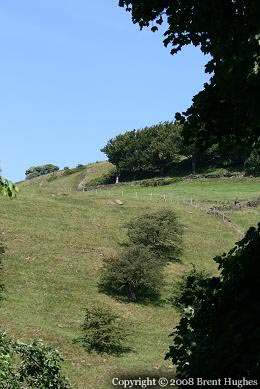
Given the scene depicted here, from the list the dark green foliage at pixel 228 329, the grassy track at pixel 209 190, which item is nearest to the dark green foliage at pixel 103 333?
the dark green foliage at pixel 228 329

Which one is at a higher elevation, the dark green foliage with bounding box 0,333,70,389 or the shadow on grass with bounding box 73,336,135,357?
the dark green foliage with bounding box 0,333,70,389

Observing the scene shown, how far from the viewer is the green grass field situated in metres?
25.0

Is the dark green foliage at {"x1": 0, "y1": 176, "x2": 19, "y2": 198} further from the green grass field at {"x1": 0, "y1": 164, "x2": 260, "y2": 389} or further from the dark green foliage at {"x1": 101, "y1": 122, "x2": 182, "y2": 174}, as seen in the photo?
A: the dark green foliage at {"x1": 101, "y1": 122, "x2": 182, "y2": 174}

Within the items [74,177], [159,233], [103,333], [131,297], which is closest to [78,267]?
[131,297]

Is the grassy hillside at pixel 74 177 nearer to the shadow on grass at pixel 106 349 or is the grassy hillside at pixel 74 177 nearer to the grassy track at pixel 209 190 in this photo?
the grassy track at pixel 209 190

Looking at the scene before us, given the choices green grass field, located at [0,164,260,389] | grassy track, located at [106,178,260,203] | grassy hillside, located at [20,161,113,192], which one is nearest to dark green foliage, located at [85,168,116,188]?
grassy hillside, located at [20,161,113,192]

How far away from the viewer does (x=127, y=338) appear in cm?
2839

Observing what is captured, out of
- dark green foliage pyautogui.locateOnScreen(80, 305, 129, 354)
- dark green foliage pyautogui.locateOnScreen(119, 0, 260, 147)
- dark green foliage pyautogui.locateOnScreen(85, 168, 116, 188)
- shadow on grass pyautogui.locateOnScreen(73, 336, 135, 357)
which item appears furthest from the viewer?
dark green foliage pyautogui.locateOnScreen(85, 168, 116, 188)

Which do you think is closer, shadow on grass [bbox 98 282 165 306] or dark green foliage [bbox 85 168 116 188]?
shadow on grass [bbox 98 282 165 306]

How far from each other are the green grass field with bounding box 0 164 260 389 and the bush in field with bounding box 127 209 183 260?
1.55 metres

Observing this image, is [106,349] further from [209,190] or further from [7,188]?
[209,190]

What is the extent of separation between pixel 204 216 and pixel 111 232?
16201 mm

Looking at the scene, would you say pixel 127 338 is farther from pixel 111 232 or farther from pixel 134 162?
pixel 134 162

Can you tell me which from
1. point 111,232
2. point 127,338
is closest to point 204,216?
point 111,232
